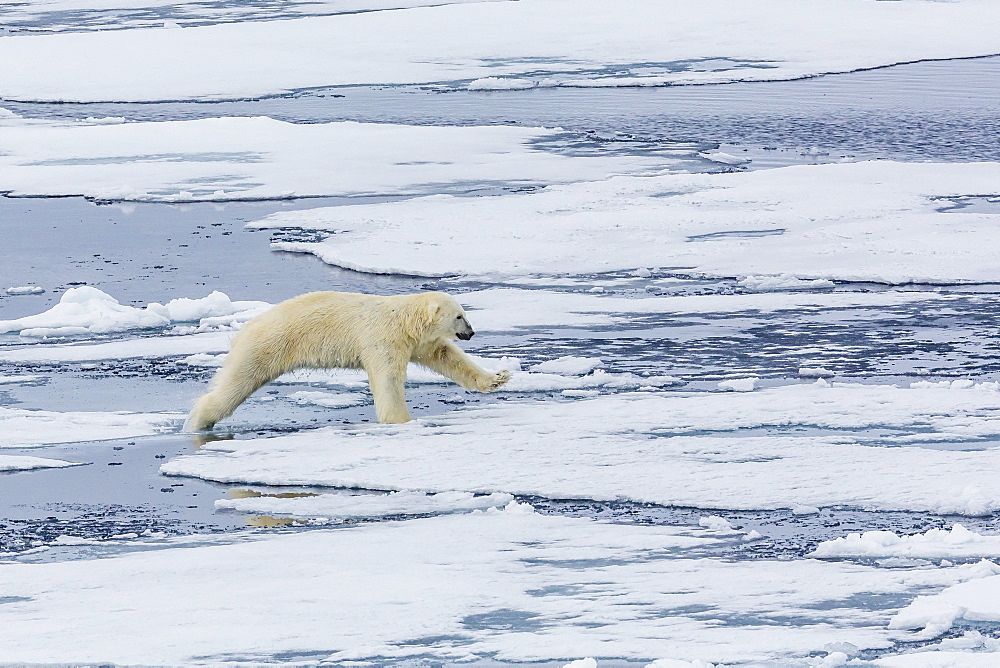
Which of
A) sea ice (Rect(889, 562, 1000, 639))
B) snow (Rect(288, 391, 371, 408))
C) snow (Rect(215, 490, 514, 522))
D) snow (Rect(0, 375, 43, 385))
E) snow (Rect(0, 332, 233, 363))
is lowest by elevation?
sea ice (Rect(889, 562, 1000, 639))

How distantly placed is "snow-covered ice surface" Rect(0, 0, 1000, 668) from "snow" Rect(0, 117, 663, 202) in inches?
2.4

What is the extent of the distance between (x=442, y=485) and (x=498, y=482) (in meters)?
0.21

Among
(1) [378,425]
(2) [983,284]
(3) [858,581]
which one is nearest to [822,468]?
(3) [858,581]

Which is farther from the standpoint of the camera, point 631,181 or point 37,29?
point 37,29

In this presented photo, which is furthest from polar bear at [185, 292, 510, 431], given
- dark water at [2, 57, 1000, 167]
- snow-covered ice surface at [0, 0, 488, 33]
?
snow-covered ice surface at [0, 0, 488, 33]

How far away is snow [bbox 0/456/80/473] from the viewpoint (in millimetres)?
5773

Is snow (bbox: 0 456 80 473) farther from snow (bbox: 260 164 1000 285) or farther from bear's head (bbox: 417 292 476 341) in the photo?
snow (bbox: 260 164 1000 285)

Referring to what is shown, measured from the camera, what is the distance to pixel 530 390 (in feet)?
22.4

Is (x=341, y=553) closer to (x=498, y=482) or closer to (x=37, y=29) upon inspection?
(x=498, y=482)

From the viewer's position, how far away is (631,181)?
12164 millimetres

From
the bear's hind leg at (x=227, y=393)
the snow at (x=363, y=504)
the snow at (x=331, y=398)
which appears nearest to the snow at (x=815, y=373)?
the snow at (x=331, y=398)

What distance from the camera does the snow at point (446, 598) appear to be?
3.83 m

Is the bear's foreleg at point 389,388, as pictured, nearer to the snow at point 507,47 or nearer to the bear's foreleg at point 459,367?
the bear's foreleg at point 459,367

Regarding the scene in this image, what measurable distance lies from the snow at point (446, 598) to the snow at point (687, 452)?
1.59 feet
